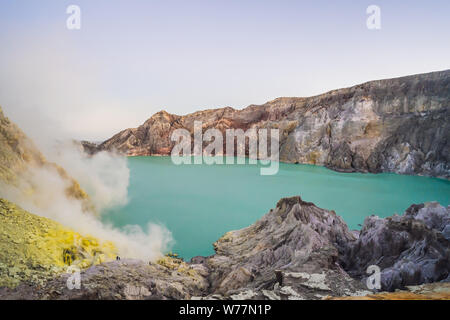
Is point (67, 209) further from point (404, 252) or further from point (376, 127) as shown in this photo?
point (376, 127)

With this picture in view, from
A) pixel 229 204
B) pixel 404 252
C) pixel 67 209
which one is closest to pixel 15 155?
pixel 67 209

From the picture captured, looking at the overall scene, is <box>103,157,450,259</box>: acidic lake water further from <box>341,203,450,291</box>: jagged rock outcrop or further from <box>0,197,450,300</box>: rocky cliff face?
<box>341,203,450,291</box>: jagged rock outcrop

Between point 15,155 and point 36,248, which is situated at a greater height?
point 15,155

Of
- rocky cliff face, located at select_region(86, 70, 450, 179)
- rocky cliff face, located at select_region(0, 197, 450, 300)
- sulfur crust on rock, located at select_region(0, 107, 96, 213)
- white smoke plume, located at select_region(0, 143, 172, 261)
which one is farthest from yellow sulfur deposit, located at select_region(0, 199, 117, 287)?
rocky cliff face, located at select_region(86, 70, 450, 179)

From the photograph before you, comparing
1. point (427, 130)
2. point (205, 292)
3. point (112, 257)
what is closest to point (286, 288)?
point (205, 292)

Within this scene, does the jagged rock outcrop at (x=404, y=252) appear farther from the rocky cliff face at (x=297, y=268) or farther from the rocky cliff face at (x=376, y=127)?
the rocky cliff face at (x=376, y=127)
